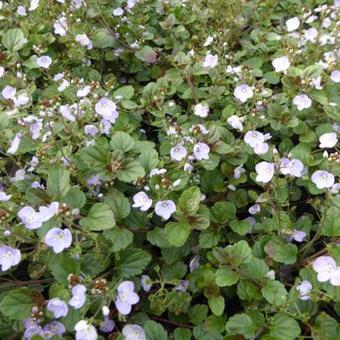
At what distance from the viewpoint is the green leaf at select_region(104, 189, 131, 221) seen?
1.78m

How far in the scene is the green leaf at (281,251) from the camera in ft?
5.80

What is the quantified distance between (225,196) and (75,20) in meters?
1.40

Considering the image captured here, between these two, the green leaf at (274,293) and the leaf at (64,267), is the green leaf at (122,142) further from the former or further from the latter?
the green leaf at (274,293)

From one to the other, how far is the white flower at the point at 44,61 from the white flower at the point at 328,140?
1.42m

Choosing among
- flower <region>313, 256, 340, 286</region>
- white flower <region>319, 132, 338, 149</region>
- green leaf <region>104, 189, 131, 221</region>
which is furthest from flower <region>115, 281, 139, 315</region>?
white flower <region>319, 132, 338, 149</region>

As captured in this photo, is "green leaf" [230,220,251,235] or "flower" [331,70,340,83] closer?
"green leaf" [230,220,251,235]

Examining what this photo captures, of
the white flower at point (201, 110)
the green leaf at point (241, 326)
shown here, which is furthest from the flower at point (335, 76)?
the green leaf at point (241, 326)

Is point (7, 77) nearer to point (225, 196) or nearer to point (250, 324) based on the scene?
point (225, 196)

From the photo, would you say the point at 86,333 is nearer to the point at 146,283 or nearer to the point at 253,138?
the point at 146,283

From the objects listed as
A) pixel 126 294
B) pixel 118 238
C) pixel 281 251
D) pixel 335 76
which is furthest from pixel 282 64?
pixel 126 294

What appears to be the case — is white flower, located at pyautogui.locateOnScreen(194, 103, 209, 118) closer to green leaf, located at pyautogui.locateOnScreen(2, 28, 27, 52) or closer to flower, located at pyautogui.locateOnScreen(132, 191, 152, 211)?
flower, located at pyautogui.locateOnScreen(132, 191, 152, 211)

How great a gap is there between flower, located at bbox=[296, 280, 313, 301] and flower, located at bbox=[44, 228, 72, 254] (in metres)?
0.80

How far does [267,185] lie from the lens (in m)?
1.96

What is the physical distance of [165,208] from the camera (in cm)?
176
